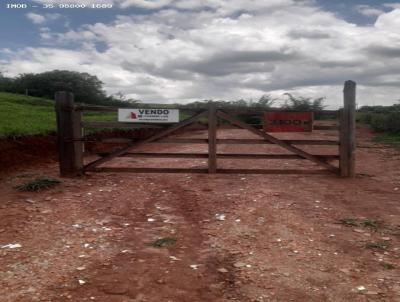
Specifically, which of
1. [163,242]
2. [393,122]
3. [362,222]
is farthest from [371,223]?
[393,122]

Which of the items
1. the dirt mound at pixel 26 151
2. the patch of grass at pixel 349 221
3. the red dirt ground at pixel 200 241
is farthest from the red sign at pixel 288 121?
the dirt mound at pixel 26 151

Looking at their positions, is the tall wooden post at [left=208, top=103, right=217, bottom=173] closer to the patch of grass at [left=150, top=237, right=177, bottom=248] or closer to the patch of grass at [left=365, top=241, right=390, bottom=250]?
the patch of grass at [left=150, top=237, right=177, bottom=248]

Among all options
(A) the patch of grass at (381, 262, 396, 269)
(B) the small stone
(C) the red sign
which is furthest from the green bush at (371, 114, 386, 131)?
(B) the small stone

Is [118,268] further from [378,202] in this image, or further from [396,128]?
[396,128]

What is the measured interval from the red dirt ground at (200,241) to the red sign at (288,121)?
119 centimetres

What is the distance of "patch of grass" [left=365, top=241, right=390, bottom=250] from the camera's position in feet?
16.6

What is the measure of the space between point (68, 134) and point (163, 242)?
15.4 feet

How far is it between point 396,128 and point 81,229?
1984 centimetres

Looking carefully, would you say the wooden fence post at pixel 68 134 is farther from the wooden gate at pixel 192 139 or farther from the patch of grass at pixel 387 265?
the patch of grass at pixel 387 265

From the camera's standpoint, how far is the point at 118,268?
4469 mm

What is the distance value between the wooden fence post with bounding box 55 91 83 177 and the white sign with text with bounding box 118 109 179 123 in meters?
0.91

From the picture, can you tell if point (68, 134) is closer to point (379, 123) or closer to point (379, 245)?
point (379, 245)

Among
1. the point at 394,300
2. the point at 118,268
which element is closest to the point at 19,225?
the point at 118,268

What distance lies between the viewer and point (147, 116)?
911 centimetres
